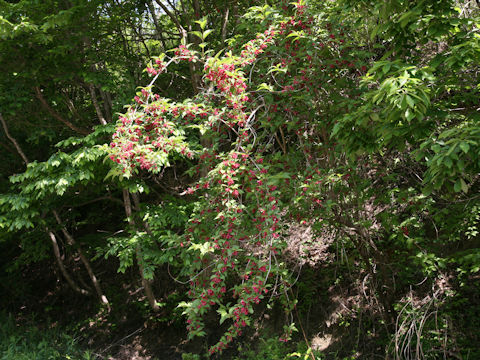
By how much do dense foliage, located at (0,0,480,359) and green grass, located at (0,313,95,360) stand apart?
1.05 m

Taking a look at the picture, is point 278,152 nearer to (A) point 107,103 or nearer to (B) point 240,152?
(B) point 240,152

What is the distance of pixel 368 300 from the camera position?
181 inches

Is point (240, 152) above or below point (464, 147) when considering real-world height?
above

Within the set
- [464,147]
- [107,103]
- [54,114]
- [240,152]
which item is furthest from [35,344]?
[464,147]

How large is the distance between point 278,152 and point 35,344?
188 inches

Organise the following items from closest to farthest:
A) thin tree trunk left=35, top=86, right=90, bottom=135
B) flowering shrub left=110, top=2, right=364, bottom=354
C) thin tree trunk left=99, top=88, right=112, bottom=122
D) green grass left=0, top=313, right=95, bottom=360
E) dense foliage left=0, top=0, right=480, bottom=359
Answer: dense foliage left=0, top=0, right=480, bottom=359, flowering shrub left=110, top=2, right=364, bottom=354, thin tree trunk left=35, top=86, right=90, bottom=135, green grass left=0, top=313, right=95, bottom=360, thin tree trunk left=99, top=88, right=112, bottom=122

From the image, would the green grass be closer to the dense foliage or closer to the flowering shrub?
the dense foliage

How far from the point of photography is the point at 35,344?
18.0ft

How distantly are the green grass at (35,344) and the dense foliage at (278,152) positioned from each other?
1047 mm

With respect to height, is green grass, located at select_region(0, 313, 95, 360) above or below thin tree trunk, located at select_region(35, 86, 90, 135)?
below

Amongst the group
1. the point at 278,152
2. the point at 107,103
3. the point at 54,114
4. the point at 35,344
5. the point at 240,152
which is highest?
the point at 54,114

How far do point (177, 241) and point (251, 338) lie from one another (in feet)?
8.98

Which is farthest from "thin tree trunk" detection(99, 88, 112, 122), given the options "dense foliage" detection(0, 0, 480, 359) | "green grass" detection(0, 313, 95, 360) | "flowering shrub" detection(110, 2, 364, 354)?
"green grass" detection(0, 313, 95, 360)

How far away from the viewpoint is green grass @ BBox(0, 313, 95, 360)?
503cm
